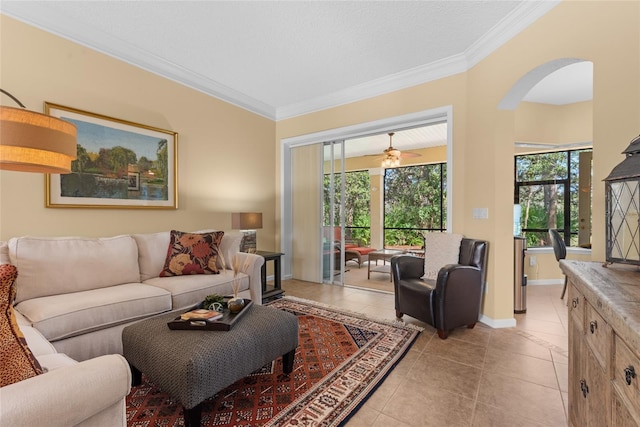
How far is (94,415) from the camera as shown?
38.2 inches

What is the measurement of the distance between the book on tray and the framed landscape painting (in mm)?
1946

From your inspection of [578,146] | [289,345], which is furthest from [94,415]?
[578,146]

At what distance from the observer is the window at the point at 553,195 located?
4.94 metres

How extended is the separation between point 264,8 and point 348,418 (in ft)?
10.4

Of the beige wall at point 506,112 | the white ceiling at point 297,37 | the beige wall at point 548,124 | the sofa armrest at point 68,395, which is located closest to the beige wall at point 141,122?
the white ceiling at point 297,37

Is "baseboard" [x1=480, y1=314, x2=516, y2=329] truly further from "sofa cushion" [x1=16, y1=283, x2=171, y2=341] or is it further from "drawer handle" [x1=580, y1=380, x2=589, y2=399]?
"sofa cushion" [x1=16, y1=283, x2=171, y2=341]

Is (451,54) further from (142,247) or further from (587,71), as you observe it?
(142,247)

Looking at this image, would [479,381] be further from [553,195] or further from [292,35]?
[553,195]

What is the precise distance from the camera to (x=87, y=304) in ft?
6.98

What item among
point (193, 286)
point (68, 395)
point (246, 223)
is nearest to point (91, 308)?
point (193, 286)

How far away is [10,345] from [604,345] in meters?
1.90

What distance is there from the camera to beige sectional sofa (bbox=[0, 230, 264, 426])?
2.80 feet

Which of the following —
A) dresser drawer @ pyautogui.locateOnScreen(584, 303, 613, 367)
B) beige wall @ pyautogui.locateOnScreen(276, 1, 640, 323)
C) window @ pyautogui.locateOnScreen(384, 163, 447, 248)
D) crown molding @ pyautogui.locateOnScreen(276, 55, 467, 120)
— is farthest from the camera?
window @ pyautogui.locateOnScreen(384, 163, 447, 248)

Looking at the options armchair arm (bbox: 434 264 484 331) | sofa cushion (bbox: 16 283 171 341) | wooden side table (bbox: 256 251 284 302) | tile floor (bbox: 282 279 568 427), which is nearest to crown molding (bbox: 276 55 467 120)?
armchair arm (bbox: 434 264 484 331)
